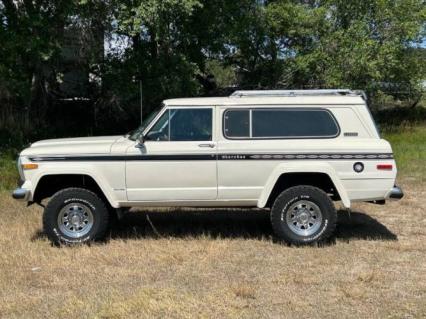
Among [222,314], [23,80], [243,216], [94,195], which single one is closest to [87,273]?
[94,195]

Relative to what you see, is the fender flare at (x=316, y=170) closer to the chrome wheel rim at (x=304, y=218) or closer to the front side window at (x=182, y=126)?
the chrome wheel rim at (x=304, y=218)

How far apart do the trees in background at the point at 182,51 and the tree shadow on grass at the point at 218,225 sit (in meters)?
5.09

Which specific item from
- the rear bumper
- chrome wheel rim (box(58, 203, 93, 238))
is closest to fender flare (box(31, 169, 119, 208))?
chrome wheel rim (box(58, 203, 93, 238))

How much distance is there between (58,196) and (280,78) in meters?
12.8

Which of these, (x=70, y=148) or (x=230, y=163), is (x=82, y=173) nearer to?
(x=70, y=148)

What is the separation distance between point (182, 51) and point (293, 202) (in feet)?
29.3

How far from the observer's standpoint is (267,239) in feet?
25.4

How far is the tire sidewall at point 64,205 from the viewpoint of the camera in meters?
7.26

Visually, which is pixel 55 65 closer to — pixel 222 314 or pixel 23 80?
pixel 23 80

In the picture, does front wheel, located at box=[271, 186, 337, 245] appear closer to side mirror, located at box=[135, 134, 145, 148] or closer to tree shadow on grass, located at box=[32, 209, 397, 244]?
tree shadow on grass, located at box=[32, 209, 397, 244]

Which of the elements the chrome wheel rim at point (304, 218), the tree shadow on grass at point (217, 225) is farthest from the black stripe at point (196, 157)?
the tree shadow on grass at point (217, 225)

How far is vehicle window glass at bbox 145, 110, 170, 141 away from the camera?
23.7 ft

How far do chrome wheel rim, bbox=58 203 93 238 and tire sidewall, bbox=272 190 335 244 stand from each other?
90.1 inches

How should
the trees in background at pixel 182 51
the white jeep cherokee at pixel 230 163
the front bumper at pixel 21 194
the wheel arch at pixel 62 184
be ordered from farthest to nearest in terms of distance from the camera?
the trees in background at pixel 182 51
the wheel arch at pixel 62 184
the white jeep cherokee at pixel 230 163
the front bumper at pixel 21 194
